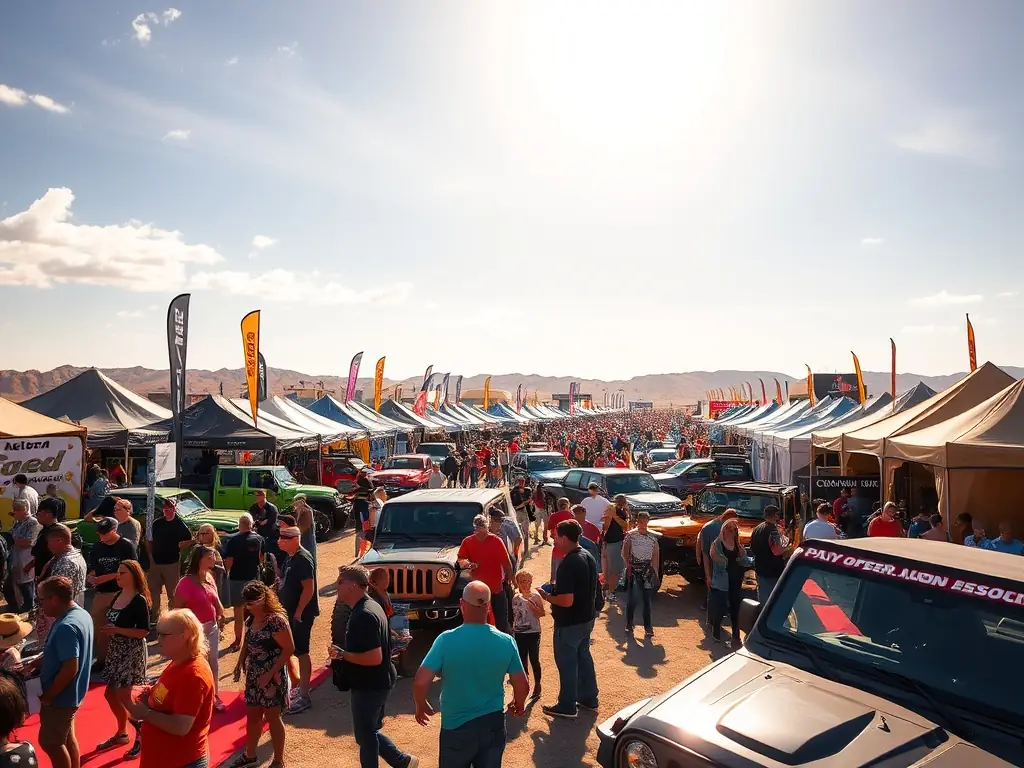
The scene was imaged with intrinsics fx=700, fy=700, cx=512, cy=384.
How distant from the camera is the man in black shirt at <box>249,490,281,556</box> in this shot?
940cm

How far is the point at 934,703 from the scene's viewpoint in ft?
10.3

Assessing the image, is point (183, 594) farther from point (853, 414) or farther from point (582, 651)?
point (853, 414)

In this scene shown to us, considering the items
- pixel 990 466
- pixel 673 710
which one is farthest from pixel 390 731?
pixel 990 466

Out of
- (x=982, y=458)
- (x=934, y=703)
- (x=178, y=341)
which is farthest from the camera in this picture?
(x=178, y=341)

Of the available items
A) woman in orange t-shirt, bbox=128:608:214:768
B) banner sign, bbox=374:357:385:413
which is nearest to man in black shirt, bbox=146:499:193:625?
woman in orange t-shirt, bbox=128:608:214:768

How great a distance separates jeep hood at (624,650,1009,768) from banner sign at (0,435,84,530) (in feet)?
42.0

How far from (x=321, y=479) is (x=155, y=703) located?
1827 centimetres

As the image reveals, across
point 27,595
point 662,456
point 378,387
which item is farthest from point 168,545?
point 378,387

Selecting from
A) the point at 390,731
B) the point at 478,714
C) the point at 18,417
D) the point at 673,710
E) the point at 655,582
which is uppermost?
the point at 18,417

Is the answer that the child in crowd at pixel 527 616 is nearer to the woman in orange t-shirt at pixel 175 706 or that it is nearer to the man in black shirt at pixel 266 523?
the woman in orange t-shirt at pixel 175 706

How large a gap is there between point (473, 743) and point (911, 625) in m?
2.38

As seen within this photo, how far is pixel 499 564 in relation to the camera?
23.7 ft

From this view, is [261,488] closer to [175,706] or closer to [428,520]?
[428,520]

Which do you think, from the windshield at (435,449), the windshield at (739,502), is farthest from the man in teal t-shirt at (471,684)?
the windshield at (435,449)
